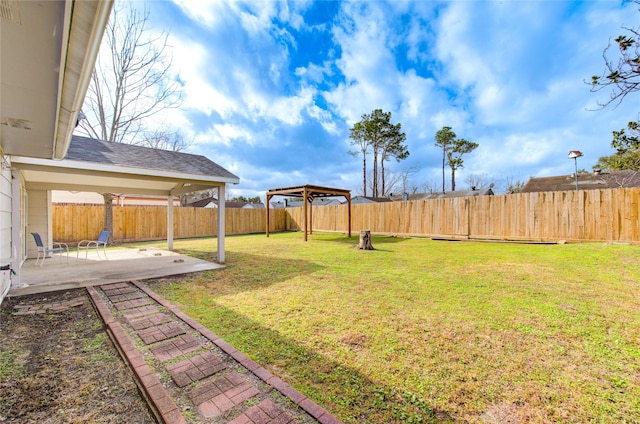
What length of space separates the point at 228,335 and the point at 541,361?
2.89m

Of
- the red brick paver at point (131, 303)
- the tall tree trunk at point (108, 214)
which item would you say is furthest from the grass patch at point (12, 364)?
the tall tree trunk at point (108, 214)

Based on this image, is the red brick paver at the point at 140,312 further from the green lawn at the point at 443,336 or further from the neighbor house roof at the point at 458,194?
the neighbor house roof at the point at 458,194

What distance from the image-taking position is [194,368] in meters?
2.16

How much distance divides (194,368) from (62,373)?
1.08m

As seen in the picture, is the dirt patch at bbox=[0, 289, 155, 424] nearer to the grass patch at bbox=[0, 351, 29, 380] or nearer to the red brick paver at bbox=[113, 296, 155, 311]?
the grass patch at bbox=[0, 351, 29, 380]

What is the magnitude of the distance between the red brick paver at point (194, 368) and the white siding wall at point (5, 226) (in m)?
A: 3.61

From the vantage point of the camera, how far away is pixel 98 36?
1389mm

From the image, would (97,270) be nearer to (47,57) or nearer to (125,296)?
(125,296)

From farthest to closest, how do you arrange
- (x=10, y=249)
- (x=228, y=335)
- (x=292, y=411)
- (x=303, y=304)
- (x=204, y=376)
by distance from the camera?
1. (x=10, y=249)
2. (x=303, y=304)
3. (x=228, y=335)
4. (x=204, y=376)
5. (x=292, y=411)

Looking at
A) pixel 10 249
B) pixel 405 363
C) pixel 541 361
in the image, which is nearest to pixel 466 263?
pixel 541 361

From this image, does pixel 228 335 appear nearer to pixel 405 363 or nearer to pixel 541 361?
pixel 405 363

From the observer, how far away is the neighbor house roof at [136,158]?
5.38 meters

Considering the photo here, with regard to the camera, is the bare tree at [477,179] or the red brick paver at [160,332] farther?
the bare tree at [477,179]

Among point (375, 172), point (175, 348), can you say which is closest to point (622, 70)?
point (175, 348)
